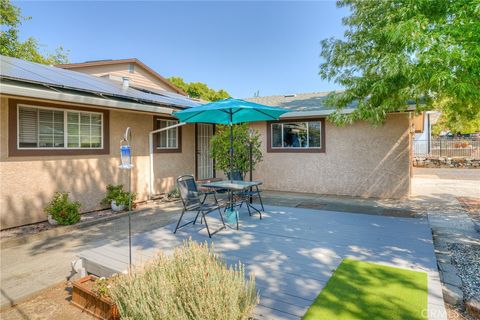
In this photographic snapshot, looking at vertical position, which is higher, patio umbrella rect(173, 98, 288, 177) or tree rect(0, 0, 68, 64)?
tree rect(0, 0, 68, 64)

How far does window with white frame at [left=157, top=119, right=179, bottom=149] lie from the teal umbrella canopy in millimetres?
2741

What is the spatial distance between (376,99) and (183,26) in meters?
11.7

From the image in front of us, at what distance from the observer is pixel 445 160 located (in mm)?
18656

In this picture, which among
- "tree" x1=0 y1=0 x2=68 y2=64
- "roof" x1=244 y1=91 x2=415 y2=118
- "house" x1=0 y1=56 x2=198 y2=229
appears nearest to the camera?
"house" x1=0 y1=56 x2=198 y2=229

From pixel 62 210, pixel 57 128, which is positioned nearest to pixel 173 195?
pixel 62 210

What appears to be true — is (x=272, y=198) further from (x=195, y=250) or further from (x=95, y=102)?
(x=195, y=250)

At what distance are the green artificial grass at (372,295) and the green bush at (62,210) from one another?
543 centimetres

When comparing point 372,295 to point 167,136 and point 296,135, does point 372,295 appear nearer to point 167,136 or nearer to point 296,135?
point 167,136

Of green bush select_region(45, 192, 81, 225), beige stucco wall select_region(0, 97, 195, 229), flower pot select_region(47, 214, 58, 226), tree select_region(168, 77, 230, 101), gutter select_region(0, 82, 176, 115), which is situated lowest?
flower pot select_region(47, 214, 58, 226)

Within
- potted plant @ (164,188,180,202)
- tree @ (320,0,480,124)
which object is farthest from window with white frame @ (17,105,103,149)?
tree @ (320,0,480,124)

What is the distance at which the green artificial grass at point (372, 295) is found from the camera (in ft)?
9.18

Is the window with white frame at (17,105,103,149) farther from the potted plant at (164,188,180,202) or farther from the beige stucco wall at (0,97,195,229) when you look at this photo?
the potted plant at (164,188,180,202)

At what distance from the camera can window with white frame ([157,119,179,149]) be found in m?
9.66

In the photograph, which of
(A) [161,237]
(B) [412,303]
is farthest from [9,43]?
(B) [412,303]
